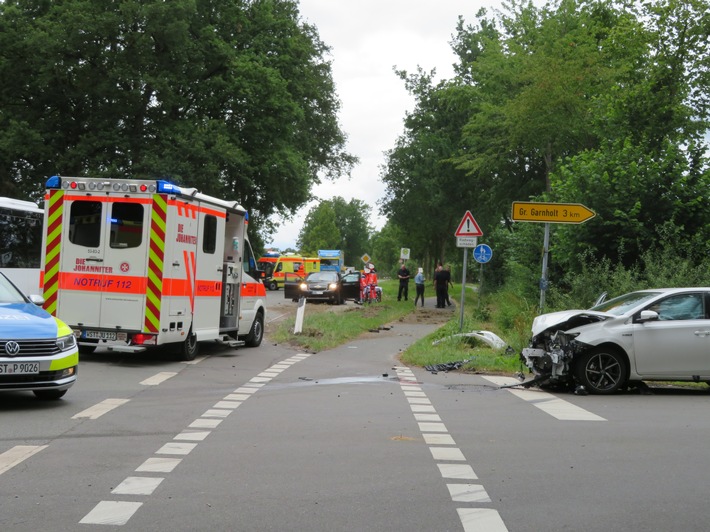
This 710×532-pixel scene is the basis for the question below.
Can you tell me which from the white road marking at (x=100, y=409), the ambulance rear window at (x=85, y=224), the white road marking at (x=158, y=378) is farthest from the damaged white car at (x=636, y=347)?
the ambulance rear window at (x=85, y=224)

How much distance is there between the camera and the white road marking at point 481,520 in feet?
17.8

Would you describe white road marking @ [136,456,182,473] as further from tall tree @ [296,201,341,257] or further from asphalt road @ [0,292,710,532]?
tall tree @ [296,201,341,257]

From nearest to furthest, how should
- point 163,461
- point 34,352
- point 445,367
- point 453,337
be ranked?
point 163,461
point 34,352
point 445,367
point 453,337

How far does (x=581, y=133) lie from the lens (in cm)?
3312

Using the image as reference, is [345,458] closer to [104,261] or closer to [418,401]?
[418,401]

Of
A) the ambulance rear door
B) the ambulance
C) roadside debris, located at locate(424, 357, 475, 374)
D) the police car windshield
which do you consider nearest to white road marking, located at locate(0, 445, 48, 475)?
the police car windshield

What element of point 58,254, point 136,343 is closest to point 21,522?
point 136,343

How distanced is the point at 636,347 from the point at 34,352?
27.0 ft

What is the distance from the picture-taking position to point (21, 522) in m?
5.35

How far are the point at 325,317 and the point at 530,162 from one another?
17.8m

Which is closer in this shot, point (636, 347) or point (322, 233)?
point (636, 347)

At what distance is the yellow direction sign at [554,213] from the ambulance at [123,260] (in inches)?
249

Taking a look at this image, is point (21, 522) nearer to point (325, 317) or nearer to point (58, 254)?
point (58, 254)

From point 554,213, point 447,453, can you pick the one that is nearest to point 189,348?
point 554,213
